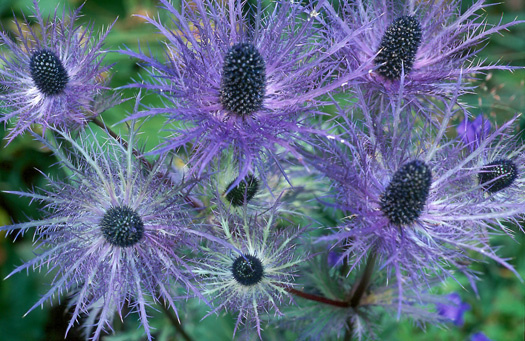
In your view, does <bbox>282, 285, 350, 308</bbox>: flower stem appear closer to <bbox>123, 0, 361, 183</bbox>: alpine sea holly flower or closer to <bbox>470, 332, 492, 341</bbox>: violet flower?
<bbox>123, 0, 361, 183</bbox>: alpine sea holly flower

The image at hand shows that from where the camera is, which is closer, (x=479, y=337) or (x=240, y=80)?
(x=240, y=80)

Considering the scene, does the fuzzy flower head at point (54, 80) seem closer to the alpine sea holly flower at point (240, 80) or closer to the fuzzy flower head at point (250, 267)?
the alpine sea holly flower at point (240, 80)

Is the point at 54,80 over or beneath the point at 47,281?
over

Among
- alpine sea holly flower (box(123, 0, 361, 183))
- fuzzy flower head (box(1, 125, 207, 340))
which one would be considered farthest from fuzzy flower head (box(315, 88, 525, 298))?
fuzzy flower head (box(1, 125, 207, 340))

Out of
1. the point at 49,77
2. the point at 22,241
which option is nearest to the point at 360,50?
the point at 49,77

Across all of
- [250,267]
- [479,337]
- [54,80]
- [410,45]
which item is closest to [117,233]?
[250,267]

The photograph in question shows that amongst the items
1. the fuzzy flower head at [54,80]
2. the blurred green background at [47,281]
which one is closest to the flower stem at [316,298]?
the fuzzy flower head at [54,80]

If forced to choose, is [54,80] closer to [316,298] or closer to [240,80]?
[240,80]

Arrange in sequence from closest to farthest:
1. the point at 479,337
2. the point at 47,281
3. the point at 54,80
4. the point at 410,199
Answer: the point at 410,199, the point at 54,80, the point at 479,337, the point at 47,281

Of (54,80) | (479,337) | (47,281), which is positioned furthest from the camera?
(47,281)
